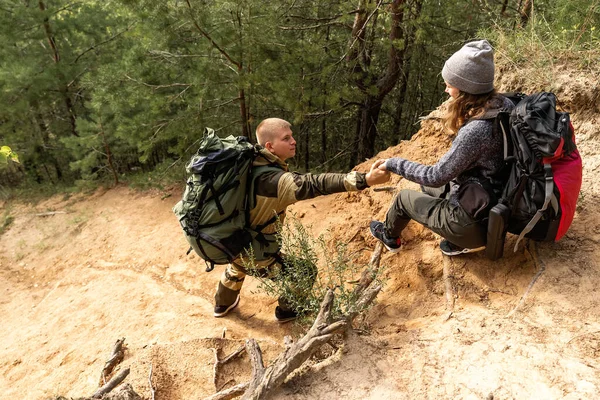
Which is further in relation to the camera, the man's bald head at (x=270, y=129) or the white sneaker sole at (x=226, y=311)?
the white sneaker sole at (x=226, y=311)

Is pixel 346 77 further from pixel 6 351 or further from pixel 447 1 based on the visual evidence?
pixel 6 351

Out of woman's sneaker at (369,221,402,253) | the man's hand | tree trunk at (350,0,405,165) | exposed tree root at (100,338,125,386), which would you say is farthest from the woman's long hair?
tree trunk at (350,0,405,165)

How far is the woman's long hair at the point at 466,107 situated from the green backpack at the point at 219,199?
1.65m

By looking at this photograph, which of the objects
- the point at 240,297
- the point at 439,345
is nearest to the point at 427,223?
the point at 439,345

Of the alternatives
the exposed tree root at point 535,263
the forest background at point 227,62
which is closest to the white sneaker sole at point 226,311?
the exposed tree root at point 535,263

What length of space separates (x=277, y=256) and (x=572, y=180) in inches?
106

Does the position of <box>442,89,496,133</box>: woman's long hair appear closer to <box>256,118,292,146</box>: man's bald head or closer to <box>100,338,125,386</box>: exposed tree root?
<box>256,118,292,146</box>: man's bald head

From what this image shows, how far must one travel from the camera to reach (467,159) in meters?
2.74

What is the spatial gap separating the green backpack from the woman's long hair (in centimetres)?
165

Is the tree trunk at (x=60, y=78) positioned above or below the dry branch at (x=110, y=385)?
above

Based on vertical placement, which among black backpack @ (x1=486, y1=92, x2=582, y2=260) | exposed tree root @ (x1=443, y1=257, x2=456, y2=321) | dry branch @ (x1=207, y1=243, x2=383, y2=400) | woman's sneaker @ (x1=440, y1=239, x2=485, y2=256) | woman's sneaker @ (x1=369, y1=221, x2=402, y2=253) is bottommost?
exposed tree root @ (x1=443, y1=257, x2=456, y2=321)

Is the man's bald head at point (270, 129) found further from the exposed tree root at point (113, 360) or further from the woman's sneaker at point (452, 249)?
the exposed tree root at point (113, 360)

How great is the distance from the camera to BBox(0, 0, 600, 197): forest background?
616cm

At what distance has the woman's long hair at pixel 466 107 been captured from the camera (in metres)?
2.77
